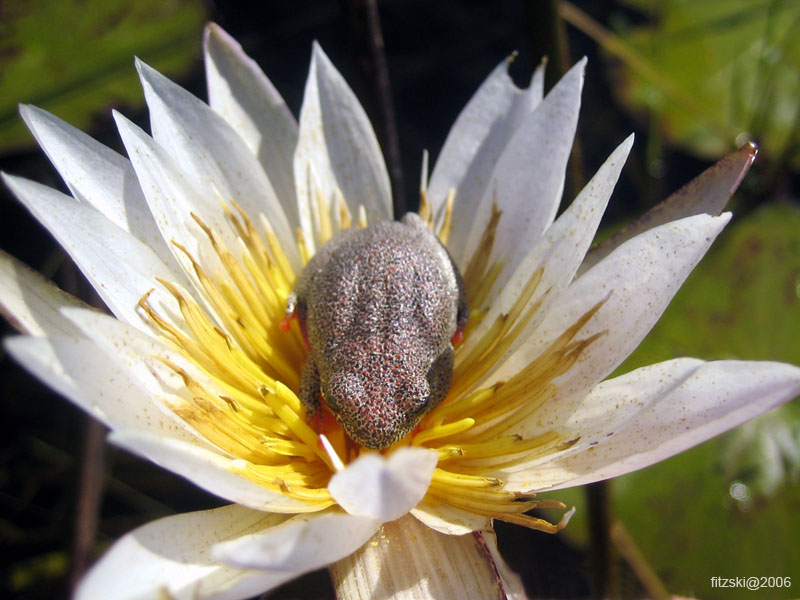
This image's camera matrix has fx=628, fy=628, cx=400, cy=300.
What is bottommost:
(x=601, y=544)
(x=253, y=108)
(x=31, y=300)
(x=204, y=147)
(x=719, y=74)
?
(x=601, y=544)

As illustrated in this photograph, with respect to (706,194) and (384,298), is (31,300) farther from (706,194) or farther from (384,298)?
(706,194)

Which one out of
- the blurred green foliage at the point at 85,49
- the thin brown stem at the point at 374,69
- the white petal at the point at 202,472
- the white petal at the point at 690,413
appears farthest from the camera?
the blurred green foliage at the point at 85,49

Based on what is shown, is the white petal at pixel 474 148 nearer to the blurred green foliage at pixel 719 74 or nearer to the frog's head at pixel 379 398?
the frog's head at pixel 379 398

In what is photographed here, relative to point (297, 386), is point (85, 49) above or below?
above

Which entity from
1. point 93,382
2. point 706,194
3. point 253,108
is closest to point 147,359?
point 93,382

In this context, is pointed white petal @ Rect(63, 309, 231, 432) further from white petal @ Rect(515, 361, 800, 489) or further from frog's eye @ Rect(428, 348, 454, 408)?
white petal @ Rect(515, 361, 800, 489)

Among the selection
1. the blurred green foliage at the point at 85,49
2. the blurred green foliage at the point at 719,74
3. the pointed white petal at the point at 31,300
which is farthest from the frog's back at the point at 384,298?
the blurred green foliage at the point at 719,74
